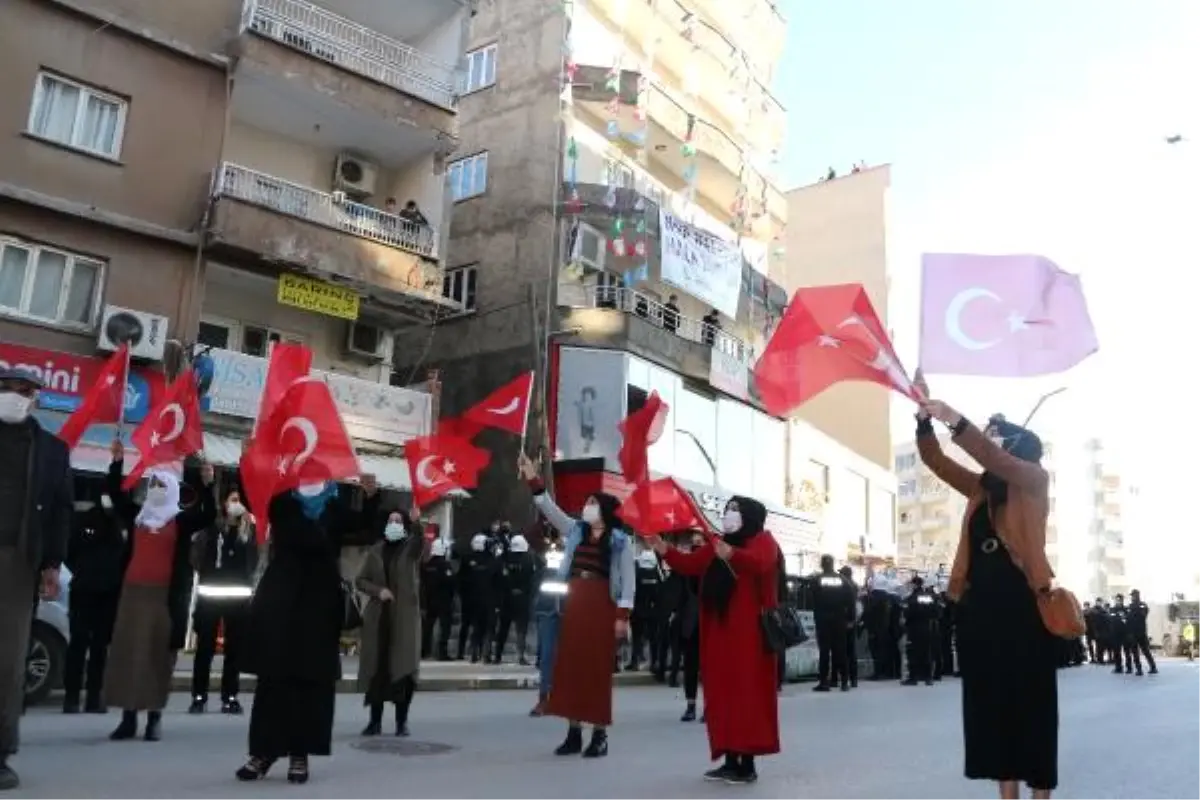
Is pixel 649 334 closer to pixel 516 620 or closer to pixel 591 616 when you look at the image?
pixel 516 620

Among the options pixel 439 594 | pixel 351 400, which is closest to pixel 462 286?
pixel 351 400

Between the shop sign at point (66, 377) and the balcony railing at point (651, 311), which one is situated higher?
the balcony railing at point (651, 311)

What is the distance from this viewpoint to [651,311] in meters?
28.8

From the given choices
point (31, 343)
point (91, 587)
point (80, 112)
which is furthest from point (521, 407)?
point (80, 112)

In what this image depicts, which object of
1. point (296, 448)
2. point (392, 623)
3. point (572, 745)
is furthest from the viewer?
point (392, 623)

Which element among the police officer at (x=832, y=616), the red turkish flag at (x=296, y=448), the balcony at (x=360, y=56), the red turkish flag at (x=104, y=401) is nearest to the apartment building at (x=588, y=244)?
the balcony at (x=360, y=56)

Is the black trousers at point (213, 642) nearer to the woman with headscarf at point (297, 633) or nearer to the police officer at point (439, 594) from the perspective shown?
the woman with headscarf at point (297, 633)

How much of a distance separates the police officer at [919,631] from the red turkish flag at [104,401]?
1470cm

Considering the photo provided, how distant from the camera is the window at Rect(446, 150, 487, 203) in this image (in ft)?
93.6

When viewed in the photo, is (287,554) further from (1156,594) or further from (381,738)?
(1156,594)

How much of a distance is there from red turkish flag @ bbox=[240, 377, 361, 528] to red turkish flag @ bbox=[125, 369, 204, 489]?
2.13m

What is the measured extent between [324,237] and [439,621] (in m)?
7.10

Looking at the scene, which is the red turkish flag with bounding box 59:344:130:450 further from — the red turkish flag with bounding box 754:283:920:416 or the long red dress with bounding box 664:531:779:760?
the red turkish flag with bounding box 754:283:920:416

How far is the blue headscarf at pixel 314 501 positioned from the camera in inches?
267
